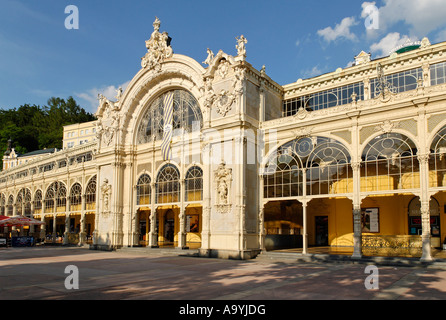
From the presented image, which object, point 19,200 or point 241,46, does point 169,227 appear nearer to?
point 241,46

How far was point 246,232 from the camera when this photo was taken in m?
22.9

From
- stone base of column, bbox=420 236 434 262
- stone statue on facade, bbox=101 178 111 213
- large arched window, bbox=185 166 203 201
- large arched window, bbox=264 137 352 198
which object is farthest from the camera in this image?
stone statue on facade, bbox=101 178 111 213

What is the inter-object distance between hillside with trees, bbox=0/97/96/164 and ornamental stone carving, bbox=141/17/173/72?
5852cm

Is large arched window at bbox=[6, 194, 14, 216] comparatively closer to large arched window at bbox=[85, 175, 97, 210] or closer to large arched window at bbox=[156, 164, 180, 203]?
large arched window at bbox=[85, 175, 97, 210]

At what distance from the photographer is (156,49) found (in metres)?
30.8

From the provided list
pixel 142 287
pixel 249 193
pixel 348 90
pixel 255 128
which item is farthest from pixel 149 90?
pixel 142 287

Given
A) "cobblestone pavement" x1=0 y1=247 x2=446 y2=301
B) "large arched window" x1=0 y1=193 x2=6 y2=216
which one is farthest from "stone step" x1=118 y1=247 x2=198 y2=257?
"large arched window" x1=0 y1=193 x2=6 y2=216

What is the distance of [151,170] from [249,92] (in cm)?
1094

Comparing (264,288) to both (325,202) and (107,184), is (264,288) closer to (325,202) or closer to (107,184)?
(325,202)

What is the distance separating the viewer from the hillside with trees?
7938 cm

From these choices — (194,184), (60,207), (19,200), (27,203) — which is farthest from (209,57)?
(19,200)

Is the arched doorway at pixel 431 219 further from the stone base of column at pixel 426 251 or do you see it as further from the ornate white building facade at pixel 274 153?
the stone base of column at pixel 426 251

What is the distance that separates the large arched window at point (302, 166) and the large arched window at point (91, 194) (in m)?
19.9

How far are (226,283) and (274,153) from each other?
490 inches
